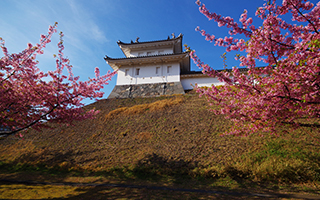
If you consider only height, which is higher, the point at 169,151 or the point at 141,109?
the point at 141,109

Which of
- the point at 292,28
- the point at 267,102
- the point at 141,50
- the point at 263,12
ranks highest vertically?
the point at 141,50

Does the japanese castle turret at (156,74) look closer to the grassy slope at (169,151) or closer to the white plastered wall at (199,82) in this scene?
the white plastered wall at (199,82)

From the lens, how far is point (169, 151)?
29.2 ft

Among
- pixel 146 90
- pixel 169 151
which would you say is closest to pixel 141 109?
pixel 146 90

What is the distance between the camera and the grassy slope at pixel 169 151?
6320 millimetres

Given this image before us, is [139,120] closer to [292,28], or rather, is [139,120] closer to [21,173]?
[21,173]

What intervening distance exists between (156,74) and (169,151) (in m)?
14.2

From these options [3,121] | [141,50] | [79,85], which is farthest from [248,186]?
[141,50]

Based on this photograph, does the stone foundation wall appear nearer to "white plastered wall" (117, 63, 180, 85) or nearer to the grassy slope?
"white plastered wall" (117, 63, 180, 85)

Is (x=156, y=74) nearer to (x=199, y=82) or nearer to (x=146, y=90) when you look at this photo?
(x=146, y=90)

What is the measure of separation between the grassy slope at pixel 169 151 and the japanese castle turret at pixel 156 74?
18.6ft

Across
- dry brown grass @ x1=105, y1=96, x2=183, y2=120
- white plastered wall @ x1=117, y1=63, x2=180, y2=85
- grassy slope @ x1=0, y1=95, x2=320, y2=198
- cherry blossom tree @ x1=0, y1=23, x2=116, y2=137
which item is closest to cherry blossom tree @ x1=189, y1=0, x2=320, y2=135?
grassy slope @ x1=0, y1=95, x2=320, y2=198

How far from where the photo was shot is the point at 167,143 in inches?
382

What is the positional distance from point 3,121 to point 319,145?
1327cm
